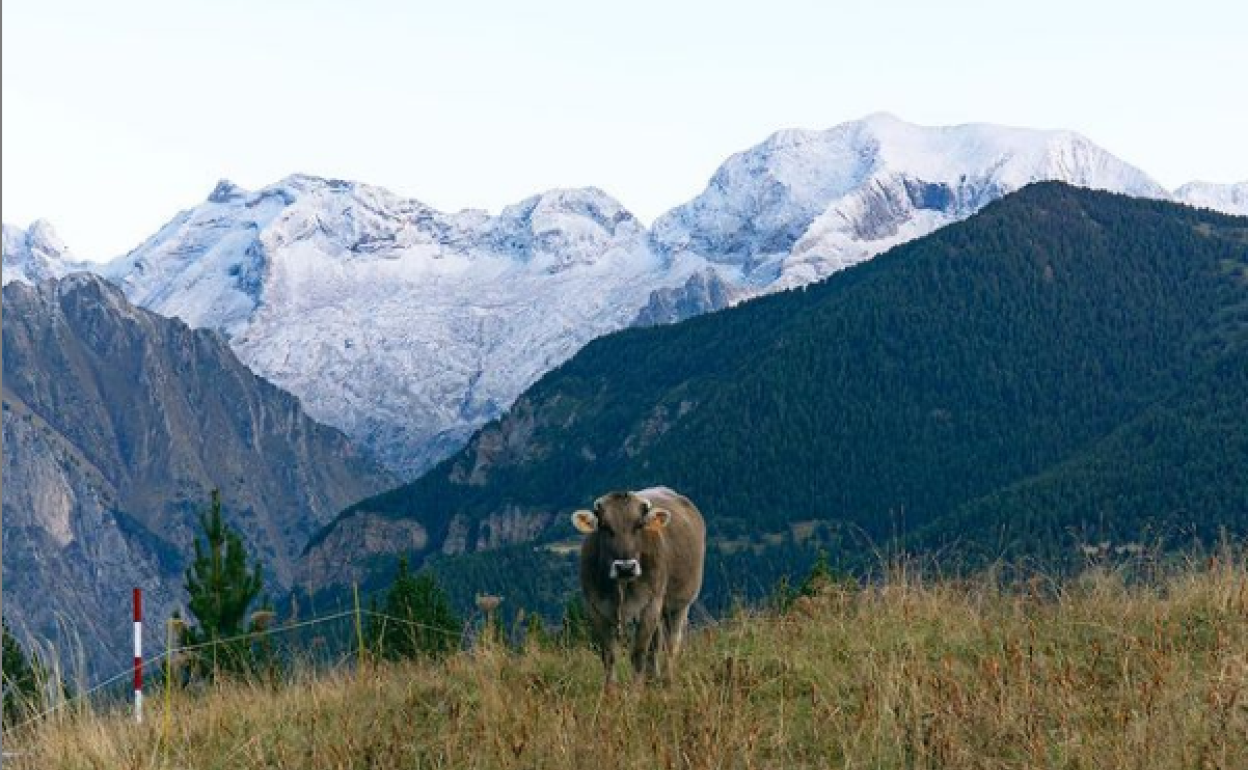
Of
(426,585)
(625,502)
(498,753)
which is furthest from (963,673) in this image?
(426,585)

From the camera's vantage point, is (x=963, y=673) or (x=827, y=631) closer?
(x=963, y=673)

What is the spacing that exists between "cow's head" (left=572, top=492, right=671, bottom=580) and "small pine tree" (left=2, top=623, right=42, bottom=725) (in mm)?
5901

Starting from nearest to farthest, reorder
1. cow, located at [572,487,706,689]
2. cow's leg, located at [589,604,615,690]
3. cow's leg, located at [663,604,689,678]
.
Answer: cow's leg, located at [589,604,615,690], cow, located at [572,487,706,689], cow's leg, located at [663,604,689,678]

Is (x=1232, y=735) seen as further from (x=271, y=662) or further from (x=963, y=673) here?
(x=271, y=662)

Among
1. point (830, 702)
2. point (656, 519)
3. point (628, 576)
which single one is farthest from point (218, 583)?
point (830, 702)

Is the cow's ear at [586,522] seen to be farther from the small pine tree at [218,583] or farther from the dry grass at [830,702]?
the small pine tree at [218,583]

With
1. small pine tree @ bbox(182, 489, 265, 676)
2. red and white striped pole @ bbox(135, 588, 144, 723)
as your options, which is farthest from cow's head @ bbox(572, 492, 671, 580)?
small pine tree @ bbox(182, 489, 265, 676)

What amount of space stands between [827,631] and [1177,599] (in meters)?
3.54

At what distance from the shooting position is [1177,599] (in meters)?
14.7

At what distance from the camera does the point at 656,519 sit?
644 inches

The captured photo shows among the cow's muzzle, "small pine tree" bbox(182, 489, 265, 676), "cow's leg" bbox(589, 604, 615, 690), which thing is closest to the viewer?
the cow's muzzle

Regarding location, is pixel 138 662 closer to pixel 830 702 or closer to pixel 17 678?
pixel 830 702

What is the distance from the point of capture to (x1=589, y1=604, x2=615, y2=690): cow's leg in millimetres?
15211

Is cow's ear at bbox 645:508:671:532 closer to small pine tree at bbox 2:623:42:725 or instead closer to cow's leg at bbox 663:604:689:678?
cow's leg at bbox 663:604:689:678
